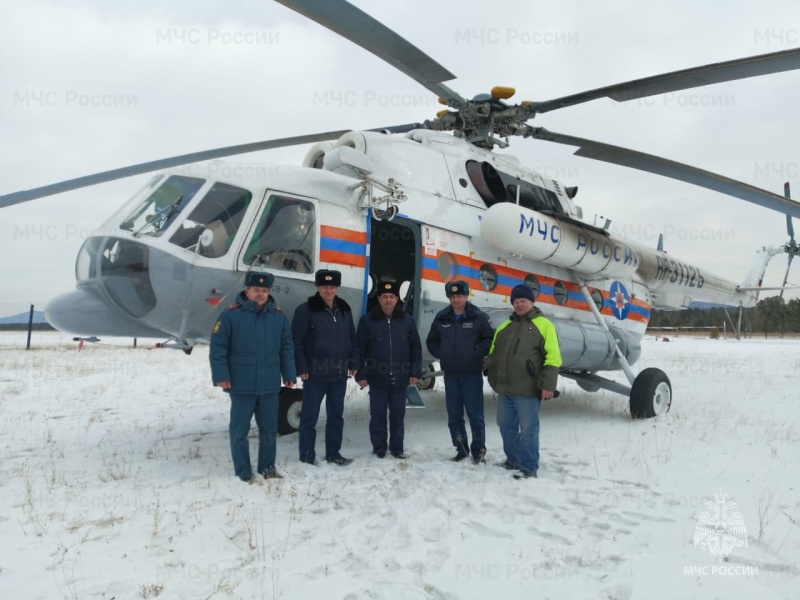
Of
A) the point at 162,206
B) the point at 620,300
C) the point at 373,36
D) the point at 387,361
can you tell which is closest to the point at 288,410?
the point at 387,361

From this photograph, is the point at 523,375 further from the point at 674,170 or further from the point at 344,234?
the point at 674,170

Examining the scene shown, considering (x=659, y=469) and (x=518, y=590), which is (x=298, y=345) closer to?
(x=518, y=590)

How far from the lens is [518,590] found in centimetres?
278

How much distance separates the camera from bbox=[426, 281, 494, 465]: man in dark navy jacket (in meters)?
5.18

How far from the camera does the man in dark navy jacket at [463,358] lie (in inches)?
204

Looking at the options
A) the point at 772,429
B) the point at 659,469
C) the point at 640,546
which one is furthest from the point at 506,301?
the point at 640,546

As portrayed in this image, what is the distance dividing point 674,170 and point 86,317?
6.98m

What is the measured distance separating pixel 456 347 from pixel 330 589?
2818 millimetres

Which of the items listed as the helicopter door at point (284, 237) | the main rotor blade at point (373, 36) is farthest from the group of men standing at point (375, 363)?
the main rotor blade at point (373, 36)

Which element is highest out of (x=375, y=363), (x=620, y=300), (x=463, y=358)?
(x=620, y=300)

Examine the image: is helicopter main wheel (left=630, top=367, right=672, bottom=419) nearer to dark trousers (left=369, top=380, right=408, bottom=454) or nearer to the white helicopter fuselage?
the white helicopter fuselage

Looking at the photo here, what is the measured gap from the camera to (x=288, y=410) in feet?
20.0

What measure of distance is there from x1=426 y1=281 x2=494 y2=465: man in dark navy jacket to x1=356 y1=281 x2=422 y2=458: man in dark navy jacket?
29 cm

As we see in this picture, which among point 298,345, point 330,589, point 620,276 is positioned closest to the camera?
point 330,589
